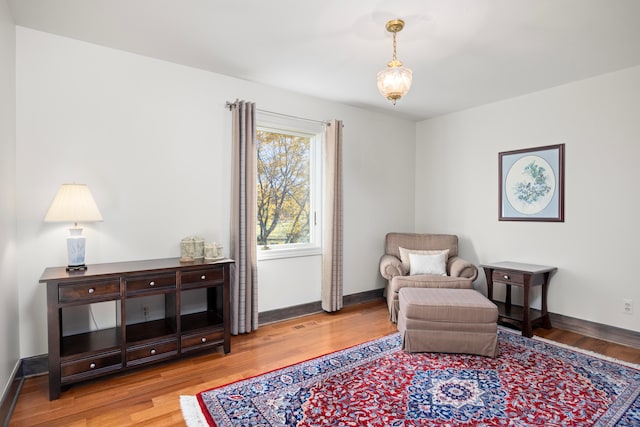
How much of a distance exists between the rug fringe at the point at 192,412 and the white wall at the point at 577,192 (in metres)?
3.61

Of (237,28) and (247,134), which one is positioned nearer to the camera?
(237,28)

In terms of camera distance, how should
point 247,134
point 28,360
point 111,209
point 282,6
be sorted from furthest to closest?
point 247,134 → point 111,209 → point 28,360 → point 282,6

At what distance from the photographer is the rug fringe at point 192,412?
201cm

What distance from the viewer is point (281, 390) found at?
2379 mm

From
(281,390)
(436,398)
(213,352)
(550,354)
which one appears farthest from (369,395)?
(550,354)

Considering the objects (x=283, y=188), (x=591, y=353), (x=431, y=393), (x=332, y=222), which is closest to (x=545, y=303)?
(x=591, y=353)

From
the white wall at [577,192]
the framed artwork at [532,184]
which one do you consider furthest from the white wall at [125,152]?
the framed artwork at [532,184]

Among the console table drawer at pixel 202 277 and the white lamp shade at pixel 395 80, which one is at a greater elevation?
the white lamp shade at pixel 395 80

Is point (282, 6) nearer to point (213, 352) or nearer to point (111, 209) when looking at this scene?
point (111, 209)

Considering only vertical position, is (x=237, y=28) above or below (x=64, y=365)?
above

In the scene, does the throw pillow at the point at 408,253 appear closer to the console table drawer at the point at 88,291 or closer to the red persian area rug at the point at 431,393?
the red persian area rug at the point at 431,393

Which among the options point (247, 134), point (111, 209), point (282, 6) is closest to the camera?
point (282, 6)

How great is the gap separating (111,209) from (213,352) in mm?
1479

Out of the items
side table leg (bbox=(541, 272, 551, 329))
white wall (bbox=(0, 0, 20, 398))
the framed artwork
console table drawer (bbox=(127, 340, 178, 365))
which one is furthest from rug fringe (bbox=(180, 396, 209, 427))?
the framed artwork
